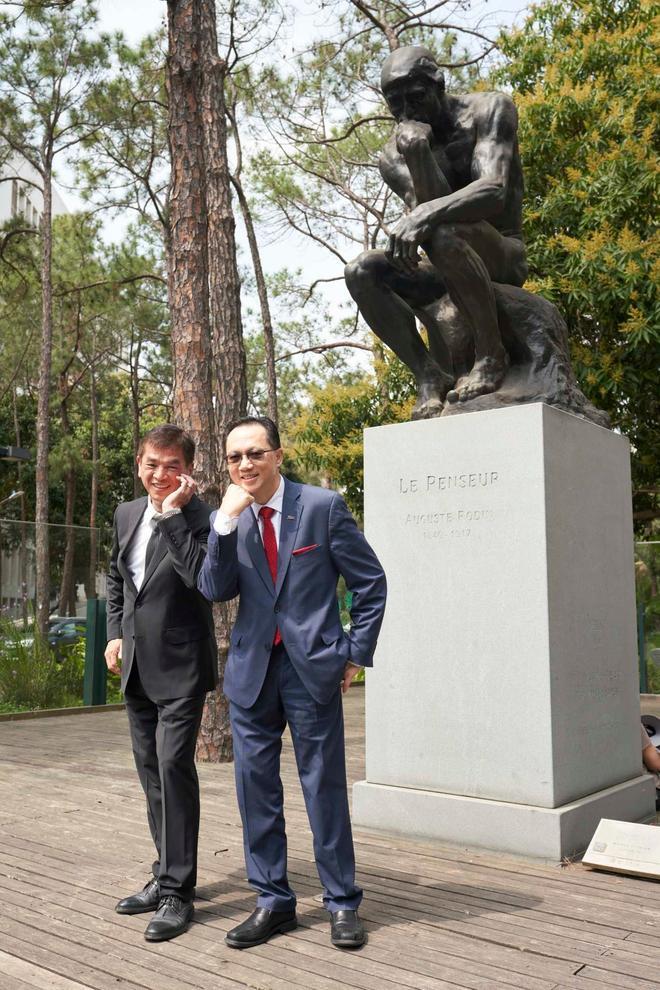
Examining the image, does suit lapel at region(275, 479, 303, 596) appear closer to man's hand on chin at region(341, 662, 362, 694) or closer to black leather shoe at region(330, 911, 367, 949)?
man's hand on chin at region(341, 662, 362, 694)

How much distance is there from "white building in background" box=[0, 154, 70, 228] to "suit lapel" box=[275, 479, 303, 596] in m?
16.8

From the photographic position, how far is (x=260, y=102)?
1966 cm

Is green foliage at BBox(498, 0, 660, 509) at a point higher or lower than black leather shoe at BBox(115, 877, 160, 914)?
higher

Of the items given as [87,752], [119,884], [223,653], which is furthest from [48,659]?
[119,884]

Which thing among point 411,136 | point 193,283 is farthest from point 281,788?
point 193,283

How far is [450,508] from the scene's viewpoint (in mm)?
4652

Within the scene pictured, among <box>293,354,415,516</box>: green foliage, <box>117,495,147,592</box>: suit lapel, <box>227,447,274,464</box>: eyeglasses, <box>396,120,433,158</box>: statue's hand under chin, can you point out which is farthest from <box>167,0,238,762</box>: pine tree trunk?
<box>293,354,415,516</box>: green foliage

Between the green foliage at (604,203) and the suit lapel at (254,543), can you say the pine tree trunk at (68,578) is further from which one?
the suit lapel at (254,543)

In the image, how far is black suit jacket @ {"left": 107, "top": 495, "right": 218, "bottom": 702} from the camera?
3.48m

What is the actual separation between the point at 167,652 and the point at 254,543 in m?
0.55

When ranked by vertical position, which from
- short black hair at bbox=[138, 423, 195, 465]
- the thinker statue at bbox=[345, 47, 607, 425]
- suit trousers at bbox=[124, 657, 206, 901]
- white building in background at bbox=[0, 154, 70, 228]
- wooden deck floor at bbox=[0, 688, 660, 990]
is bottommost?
wooden deck floor at bbox=[0, 688, 660, 990]

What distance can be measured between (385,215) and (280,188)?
107 inches

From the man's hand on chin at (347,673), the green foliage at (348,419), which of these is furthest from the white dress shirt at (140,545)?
the green foliage at (348,419)

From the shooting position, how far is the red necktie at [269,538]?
335cm
